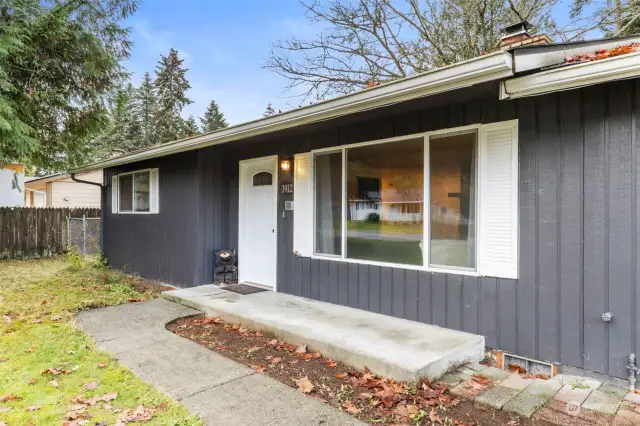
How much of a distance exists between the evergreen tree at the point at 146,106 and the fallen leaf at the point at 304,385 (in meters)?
28.1

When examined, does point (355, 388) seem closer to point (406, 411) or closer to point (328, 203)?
point (406, 411)

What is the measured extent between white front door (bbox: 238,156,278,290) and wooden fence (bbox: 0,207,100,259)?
818 cm

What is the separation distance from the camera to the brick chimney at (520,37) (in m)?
3.43

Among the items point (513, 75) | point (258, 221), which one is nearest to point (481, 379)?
point (513, 75)

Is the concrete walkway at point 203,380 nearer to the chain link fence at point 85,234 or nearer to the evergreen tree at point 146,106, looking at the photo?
the chain link fence at point 85,234

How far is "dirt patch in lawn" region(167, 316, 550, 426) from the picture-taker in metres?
2.45

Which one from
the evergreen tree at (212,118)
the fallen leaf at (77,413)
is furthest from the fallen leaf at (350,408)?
the evergreen tree at (212,118)

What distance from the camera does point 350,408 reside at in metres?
2.58

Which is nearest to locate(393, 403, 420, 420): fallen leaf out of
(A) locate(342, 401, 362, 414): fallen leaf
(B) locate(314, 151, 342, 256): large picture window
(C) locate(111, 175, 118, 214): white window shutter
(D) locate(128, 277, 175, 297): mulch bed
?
(A) locate(342, 401, 362, 414): fallen leaf

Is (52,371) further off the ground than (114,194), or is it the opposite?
(114,194)

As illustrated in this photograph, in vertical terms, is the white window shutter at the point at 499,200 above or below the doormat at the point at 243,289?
above

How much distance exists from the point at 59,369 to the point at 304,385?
6.67 feet

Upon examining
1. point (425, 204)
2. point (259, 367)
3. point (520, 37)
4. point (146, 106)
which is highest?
point (146, 106)

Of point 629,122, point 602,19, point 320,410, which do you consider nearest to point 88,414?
point 320,410
